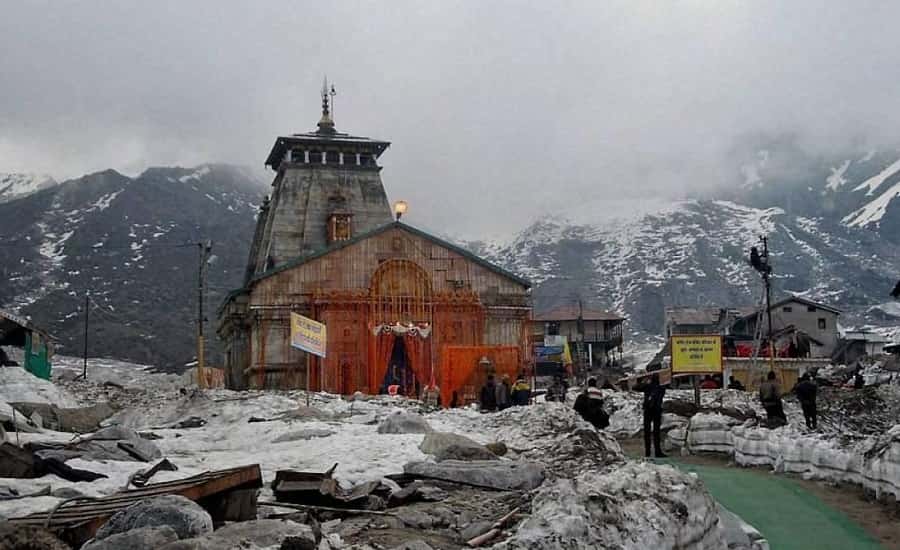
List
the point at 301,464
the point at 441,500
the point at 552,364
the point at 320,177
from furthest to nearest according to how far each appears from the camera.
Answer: the point at 552,364 < the point at 320,177 < the point at 301,464 < the point at 441,500

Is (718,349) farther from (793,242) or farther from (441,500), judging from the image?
(793,242)

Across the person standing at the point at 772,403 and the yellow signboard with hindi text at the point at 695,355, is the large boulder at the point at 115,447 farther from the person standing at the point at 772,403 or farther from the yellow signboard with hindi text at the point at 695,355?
the yellow signboard with hindi text at the point at 695,355

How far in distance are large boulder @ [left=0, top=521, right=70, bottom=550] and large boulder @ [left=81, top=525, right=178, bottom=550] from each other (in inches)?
10.9

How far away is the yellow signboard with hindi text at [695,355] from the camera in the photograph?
2669cm

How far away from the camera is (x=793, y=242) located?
19300 cm

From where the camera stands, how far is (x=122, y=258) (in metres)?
146

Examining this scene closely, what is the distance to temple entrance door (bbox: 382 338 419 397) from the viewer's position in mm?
37253

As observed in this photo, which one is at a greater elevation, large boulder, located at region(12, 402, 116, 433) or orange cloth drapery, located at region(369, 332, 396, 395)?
orange cloth drapery, located at region(369, 332, 396, 395)

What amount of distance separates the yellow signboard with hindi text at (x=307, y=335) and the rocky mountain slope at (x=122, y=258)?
7754 centimetres

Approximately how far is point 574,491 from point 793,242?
196879 millimetres

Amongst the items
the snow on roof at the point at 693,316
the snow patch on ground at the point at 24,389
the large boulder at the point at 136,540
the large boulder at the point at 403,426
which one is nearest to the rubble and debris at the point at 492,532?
the large boulder at the point at 136,540

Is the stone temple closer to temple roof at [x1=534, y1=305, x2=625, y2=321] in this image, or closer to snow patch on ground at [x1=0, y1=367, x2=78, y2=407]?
snow patch on ground at [x1=0, y1=367, x2=78, y2=407]

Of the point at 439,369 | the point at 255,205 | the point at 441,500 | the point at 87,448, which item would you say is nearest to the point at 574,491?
the point at 441,500

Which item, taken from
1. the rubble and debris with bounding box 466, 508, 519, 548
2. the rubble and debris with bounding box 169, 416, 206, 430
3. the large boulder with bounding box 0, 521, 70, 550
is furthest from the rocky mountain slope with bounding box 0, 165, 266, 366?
the large boulder with bounding box 0, 521, 70, 550
